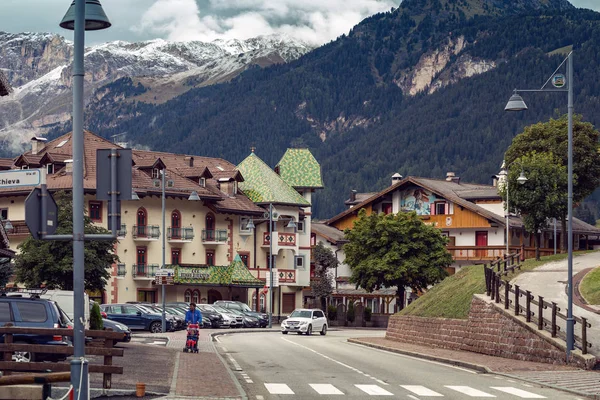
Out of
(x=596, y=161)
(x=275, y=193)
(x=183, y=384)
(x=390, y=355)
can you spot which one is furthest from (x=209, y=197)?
(x=183, y=384)

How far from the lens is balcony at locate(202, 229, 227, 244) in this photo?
A: 287ft

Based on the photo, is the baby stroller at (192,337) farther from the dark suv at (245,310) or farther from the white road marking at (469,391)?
the dark suv at (245,310)

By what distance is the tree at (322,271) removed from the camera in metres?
101

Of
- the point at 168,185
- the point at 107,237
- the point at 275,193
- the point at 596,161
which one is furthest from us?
the point at 275,193

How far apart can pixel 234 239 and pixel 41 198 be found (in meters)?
75.5

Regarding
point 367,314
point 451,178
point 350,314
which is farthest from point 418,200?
point 451,178

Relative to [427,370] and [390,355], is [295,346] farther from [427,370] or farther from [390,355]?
[427,370]

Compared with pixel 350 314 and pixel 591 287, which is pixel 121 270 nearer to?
pixel 350 314

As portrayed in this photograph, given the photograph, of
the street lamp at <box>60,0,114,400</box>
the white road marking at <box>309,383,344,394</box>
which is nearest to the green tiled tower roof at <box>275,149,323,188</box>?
the white road marking at <box>309,383,344,394</box>

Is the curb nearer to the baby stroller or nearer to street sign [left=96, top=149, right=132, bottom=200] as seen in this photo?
the baby stroller

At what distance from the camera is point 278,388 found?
78.4ft

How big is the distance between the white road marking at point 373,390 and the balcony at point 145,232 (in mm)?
58389

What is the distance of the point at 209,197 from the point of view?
8581cm

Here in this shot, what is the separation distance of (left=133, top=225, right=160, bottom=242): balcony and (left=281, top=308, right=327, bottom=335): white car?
854 inches
